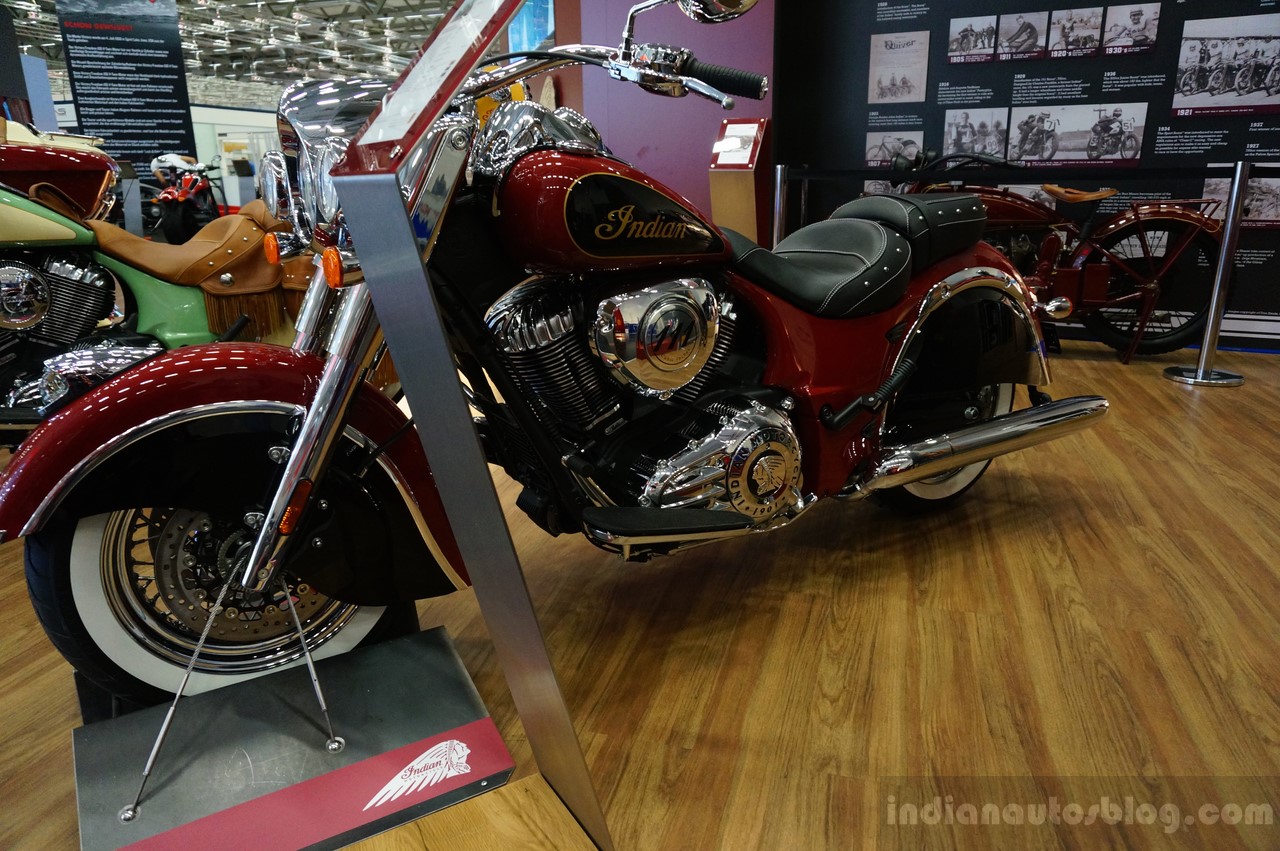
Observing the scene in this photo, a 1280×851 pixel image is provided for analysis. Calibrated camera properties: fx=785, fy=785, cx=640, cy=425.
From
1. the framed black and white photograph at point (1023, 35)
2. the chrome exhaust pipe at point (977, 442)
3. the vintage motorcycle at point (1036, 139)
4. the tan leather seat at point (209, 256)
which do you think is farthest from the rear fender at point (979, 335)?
the framed black and white photograph at point (1023, 35)

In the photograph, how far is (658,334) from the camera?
149 centimetres

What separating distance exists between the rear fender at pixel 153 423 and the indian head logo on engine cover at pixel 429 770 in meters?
0.34

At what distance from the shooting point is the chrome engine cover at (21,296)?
2.59 m

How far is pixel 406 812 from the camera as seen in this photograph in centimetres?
120

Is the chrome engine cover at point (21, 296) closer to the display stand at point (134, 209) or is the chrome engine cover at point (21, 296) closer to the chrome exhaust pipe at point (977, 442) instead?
the chrome exhaust pipe at point (977, 442)

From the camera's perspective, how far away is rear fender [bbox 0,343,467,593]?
1168mm

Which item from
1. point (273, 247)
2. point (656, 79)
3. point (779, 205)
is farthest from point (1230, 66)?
point (273, 247)

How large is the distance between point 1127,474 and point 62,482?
114 inches

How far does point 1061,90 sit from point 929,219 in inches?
130

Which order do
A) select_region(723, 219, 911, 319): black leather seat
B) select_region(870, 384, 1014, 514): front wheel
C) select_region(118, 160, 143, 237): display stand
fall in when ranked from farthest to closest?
select_region(118, 160, 143, 237): display stand < select_region(870, 384, 1014, 514): front wheel < select_region(723, 219, 911, 319): black leather seat

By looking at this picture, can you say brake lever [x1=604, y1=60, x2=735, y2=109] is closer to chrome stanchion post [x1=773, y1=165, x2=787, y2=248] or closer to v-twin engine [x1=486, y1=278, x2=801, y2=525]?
v-twin engine [x1=486, y1=278, x2=801, y2=525]

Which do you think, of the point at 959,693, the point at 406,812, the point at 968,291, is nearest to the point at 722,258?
the point at 968,291

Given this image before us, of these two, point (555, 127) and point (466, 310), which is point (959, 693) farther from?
point (555, 127)

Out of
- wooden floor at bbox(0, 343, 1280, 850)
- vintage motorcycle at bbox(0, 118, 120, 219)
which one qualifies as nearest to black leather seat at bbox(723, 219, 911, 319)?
wooden floor at bbox(0, 343, 1280, 850)
